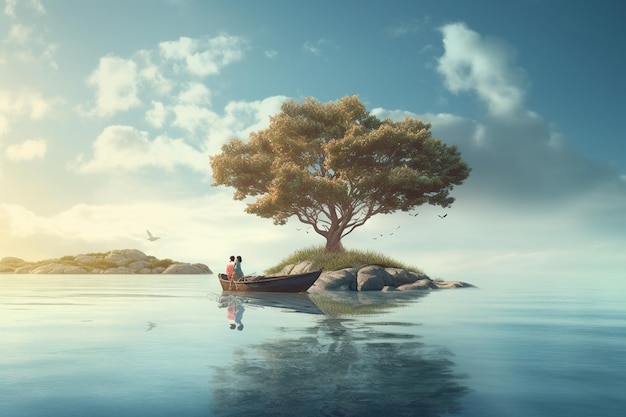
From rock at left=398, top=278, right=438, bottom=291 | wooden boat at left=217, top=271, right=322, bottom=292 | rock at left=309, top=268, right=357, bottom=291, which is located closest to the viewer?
wooden boat at left=217, top=271, right=322, bottom=292

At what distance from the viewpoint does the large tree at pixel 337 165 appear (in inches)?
1661

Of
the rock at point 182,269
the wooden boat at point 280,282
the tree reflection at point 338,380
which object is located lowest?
the tree reflection at point 338,380

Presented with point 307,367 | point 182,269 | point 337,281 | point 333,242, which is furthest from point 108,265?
point 307,367

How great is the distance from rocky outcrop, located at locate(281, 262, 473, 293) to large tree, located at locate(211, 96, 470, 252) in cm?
610

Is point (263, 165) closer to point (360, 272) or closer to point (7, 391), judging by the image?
point (360, 272)

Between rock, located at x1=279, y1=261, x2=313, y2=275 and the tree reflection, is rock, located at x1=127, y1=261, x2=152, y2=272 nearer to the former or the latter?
rock, located at x1=279, y1=261, x2=313, y2=275

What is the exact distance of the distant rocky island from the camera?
9781 centimetres

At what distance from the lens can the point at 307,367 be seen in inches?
383

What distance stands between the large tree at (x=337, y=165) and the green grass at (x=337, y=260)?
1924 millimetres

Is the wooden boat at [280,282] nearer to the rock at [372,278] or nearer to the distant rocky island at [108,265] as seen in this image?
the rock at [372,278]

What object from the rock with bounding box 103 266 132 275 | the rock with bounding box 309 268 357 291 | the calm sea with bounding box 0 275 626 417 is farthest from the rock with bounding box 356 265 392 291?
the rock with bounding box 103 266 132 275

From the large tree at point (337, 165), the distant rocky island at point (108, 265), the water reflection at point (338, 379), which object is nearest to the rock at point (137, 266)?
the distant rocky island at point (108, 265)

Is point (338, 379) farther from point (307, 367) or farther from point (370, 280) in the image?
point (370, 280)

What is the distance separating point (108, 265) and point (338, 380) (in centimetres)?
9738
